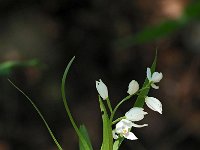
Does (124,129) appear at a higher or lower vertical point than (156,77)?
lower

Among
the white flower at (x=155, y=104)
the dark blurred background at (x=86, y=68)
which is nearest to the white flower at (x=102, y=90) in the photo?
the white flower at (x=155, y=104)

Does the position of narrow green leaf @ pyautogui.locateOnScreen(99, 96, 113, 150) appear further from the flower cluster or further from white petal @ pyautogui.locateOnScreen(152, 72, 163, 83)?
white petal @ pyautogui.locateOnScreen(152, 72, 163, 83)

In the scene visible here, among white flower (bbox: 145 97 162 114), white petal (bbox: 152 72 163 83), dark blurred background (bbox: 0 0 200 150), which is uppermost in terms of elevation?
white petal (bbox: 152 72 163 83)

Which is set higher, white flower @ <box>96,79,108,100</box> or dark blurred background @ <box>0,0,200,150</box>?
white flower @ <box>96,79,108,100</box>

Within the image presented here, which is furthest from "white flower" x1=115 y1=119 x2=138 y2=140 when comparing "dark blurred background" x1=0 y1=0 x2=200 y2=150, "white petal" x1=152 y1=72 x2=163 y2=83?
"dark blurred background" x1=0 y1=0 x2=200 y2=150

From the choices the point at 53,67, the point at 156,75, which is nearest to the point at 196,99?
the point at 53,67

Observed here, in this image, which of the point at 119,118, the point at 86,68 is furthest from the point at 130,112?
the point at 86,68

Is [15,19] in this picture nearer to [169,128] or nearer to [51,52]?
[51,52]

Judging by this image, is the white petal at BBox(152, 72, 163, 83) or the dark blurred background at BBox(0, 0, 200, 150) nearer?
the white petal at BBox(152, 72, 163, 83)

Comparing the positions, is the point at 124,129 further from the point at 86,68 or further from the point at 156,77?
the point at 86,68
